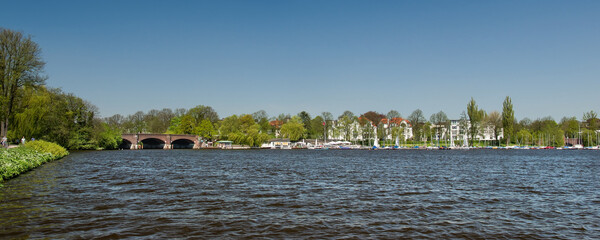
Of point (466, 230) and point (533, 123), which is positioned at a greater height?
point (533, 123)

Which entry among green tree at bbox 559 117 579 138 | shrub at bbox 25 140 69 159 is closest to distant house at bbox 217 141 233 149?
shrub at bbox 25 140 69 159

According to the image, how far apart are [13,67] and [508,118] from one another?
133416 mm

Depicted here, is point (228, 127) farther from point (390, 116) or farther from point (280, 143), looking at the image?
point (390, 116)

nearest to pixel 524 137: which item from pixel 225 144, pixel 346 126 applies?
pixel 346 126

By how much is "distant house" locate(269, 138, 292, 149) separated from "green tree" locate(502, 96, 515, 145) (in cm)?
7315

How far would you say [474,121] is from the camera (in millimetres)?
129875

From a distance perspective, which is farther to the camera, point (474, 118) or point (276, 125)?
point (276, 125)

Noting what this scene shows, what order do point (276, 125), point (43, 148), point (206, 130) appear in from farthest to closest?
point (276, 125) → point (206, 130) → point (43, 148)

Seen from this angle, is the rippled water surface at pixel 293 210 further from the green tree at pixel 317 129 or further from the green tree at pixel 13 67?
the green tree at pixel 317 129

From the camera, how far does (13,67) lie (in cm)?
4956

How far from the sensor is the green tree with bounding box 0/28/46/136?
48.7 m

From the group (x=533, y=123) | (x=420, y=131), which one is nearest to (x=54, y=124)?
(x=420, y=131)

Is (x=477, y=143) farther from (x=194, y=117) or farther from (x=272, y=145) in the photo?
(x=194, y=117)

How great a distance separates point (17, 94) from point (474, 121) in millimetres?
122482
